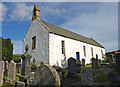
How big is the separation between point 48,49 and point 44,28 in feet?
11.0

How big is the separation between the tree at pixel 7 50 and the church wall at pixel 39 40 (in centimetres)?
392

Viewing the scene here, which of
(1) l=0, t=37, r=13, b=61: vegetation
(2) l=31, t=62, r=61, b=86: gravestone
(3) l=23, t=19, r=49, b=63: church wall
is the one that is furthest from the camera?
(1) l=0, t=37, r=13, b=61: vegetation

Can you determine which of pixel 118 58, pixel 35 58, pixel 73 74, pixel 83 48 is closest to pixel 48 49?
pixel 35 58

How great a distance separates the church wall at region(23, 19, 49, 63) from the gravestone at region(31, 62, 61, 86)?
773 centimetres

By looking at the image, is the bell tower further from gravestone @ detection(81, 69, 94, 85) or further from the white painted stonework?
gravestone @ detection(81, 69, 94, 85)

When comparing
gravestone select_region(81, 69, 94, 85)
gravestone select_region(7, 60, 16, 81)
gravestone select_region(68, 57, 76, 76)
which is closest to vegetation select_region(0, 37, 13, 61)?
gravestone select_region(7, 60, 16, 81)

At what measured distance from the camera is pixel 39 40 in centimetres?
1476

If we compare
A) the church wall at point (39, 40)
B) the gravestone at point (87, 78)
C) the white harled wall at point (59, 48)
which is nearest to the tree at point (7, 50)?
the church wall at point (39, 40)

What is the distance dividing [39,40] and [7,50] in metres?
7.29

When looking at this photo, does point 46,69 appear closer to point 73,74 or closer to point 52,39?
point 73,74

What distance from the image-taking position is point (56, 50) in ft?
45.3

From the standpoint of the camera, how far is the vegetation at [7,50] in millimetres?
17156

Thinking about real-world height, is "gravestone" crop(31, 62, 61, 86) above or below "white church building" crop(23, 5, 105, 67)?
below

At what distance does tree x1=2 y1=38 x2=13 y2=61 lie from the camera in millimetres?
17158
